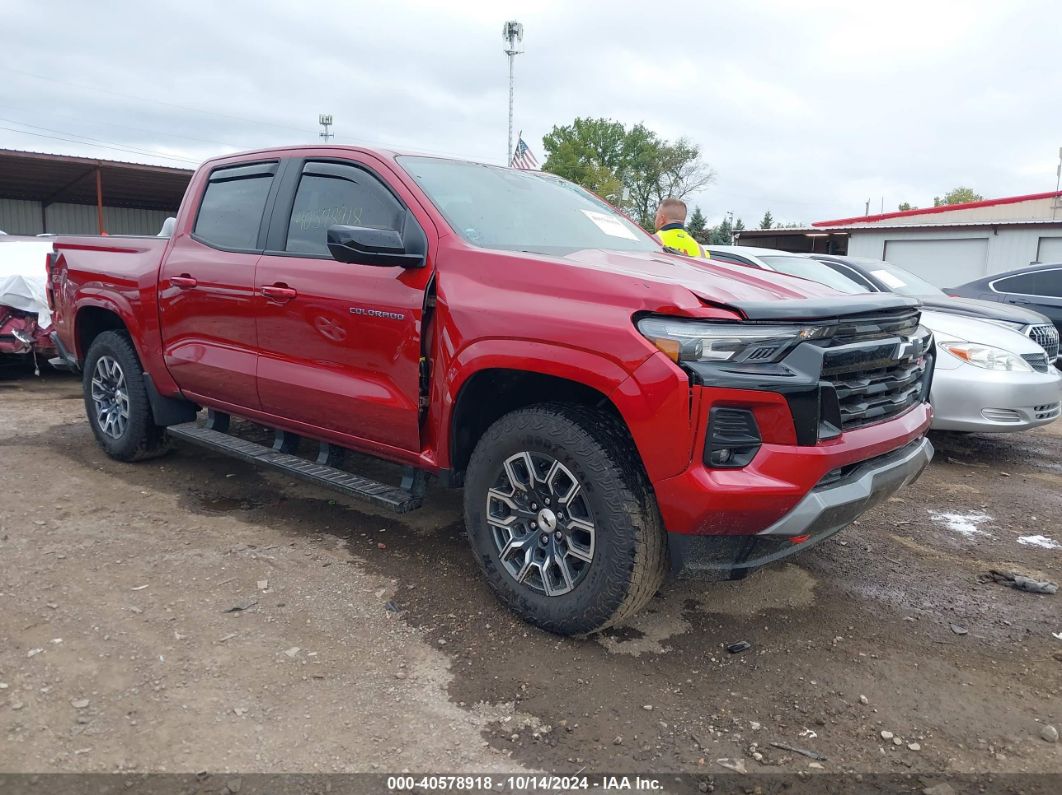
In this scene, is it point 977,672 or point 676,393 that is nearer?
point 676,393

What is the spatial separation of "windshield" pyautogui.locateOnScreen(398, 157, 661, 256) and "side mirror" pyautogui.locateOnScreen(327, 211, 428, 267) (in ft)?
0.57

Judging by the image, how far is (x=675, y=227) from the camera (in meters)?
6.18

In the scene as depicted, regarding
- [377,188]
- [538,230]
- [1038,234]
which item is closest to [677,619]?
[538,230]

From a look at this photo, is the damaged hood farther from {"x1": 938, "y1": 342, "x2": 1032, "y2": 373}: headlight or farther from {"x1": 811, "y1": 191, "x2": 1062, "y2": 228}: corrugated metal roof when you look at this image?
{"x1": 811, "y1": 191, "x2": 1062, "y2": 228}: corrugated metal roof

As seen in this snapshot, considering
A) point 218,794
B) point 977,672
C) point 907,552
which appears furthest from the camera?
point 907,552

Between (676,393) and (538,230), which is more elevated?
(538,230)

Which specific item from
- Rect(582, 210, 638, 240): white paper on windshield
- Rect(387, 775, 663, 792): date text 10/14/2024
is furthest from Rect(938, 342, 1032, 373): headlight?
Rect(387, 775, 663, 792): date text 10/14/2024

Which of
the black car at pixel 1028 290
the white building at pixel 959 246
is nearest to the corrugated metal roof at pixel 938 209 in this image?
the white building at pixel 959 246

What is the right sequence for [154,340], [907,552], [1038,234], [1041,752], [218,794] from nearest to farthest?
[218,794]
[1041,752]
[907,552]
[154,340]
[1038,234]

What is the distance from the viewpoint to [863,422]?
9.50ft

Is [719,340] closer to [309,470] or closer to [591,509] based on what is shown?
[591,509]

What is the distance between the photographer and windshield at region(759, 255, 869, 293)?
7151mm

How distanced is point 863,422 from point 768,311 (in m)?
0.64

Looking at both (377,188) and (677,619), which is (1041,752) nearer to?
(677,619)
